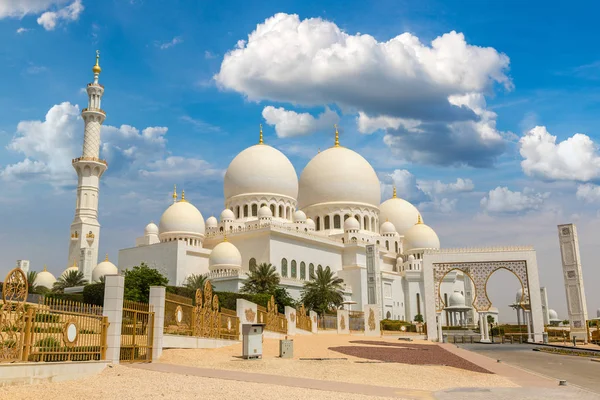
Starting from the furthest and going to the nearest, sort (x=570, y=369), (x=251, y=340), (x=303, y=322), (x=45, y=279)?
(x=45, y=279)
(x=303, y=322)
(x=251, y=340)
(x=570, y=369)

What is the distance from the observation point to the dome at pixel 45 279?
168 feet

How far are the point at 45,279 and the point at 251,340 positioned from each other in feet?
139

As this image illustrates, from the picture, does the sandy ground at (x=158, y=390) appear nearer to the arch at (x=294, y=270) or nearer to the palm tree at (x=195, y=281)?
the palm tree at (x=195, y=281)

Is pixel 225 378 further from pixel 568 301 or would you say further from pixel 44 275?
pixel 44 275

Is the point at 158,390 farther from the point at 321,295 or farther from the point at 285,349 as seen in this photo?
the point at 321,295

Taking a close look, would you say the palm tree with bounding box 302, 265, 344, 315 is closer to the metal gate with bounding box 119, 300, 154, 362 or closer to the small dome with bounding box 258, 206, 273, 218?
the small dome with bounding box 258, 206, 273, 218

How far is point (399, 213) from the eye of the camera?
64500mm

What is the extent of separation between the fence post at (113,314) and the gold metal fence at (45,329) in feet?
0.54

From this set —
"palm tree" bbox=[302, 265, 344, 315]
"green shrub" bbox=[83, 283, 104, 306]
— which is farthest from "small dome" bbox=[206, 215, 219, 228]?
"green shrub" bbox=[83, 283, 104, 306]

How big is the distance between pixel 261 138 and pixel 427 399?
49828 mm

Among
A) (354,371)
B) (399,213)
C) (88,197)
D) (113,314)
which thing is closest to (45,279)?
(88,197)

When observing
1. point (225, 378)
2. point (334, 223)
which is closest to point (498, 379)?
point (225, 378)

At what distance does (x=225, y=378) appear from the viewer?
1107 centimetres

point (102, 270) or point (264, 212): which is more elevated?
point (264, 212)
